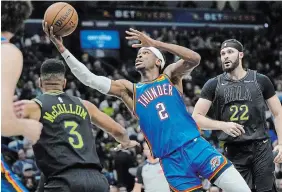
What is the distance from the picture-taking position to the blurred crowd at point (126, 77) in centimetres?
1097

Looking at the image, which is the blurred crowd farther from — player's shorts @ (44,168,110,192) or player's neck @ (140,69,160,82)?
player's shorts @ (44,168,110,192)

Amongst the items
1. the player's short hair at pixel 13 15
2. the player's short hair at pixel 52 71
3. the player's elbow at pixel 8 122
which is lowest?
the player's elbow at pixel 8 122

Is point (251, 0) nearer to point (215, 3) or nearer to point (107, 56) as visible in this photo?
point (215, 3)

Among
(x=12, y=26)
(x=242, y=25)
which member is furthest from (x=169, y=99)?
(x=242, y=25)

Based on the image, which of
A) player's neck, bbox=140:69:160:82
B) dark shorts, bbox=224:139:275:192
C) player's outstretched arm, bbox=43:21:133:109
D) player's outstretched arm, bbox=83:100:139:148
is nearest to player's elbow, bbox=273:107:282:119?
dark shorts, bbox=224:139:275:192

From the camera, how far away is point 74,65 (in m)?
5.66

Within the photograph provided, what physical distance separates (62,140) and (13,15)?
3.42 feet

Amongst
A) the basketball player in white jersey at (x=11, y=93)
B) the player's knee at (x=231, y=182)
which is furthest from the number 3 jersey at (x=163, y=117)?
the basketball player in white jersey at (x=11, y=93)

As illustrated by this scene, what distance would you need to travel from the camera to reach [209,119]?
249 inches

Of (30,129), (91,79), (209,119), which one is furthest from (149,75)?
(30,129)

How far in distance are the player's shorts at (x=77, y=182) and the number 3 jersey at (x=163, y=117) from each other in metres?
1.52

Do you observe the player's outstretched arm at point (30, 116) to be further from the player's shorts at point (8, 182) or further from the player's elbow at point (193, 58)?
the player's elbow at point (193, 58)

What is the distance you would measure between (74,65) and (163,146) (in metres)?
1.20

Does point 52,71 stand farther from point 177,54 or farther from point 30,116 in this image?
point 177,54
